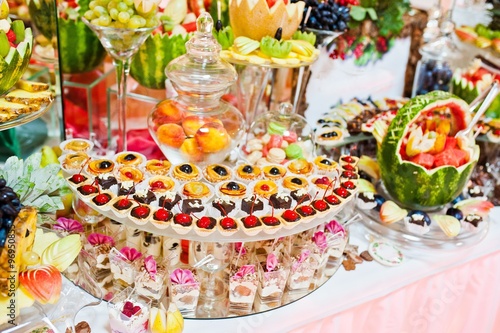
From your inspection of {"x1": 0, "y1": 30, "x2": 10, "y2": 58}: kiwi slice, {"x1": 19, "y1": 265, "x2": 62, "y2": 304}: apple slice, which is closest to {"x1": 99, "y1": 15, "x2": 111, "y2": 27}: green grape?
{"x1": 0, "y1": 30, "x2": 10, "y2": 58}: kiwi slice

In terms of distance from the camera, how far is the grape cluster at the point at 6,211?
807 millimetres

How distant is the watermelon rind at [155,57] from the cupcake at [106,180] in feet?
1.72

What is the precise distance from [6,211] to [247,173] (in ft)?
1.61

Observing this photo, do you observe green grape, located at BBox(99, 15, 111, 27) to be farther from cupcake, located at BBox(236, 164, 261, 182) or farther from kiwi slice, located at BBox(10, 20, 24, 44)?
cupcake, located at BBox(236, 164, 261, 182)

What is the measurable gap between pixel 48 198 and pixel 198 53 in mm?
415

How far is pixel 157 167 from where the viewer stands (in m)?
1.14

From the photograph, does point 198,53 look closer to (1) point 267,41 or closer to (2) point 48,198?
(1) point 267,41

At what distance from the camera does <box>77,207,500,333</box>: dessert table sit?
1048 mm

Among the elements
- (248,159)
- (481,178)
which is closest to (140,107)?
(248,159)

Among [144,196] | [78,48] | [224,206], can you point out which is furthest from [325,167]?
[78,48]

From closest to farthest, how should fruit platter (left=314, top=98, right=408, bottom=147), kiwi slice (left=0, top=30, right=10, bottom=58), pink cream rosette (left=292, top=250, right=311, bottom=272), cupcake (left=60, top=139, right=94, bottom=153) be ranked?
kiwi slice (left=0, top=30, right=10, bottom=58) < pink cream rosette (left=292, top=250, right=311, bottom=272) < cupcake (left=60, top=139, right=94, bottom=153) < fruit platter (left=314, top=98, right=408, bottom=147)

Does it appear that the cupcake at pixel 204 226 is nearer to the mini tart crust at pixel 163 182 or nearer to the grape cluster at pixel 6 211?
the mini tart crust at pixel 163 182

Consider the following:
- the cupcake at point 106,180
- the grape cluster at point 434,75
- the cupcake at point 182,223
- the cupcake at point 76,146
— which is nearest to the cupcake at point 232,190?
the cupcake at point 182,223

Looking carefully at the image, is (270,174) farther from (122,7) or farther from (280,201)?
(122,7)
